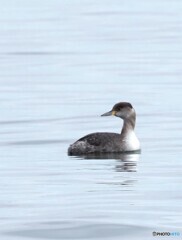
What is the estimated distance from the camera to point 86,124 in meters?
27.9

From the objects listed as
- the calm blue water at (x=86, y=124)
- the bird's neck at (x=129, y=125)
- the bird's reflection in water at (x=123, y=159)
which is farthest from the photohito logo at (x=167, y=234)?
the bird's neck at (x=129, y=125)

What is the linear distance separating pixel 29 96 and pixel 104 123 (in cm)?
424

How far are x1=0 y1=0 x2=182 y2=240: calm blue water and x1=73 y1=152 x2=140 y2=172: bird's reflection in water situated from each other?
5cm

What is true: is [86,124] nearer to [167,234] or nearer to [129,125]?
[129,125]

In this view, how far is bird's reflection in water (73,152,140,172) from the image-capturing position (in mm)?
21953

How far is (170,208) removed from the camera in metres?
18.2

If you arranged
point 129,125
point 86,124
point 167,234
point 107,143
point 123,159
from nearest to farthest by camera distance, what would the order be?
point 167,234, point 123,159, point 107,143, point 129,125, point 86,124

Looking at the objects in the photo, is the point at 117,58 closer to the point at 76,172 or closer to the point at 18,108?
the point at 18,108

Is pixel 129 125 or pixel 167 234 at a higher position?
pixel 129 125

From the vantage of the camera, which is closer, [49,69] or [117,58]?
[49,69]

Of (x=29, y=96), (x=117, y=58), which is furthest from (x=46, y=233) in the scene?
(x=117, y=58)

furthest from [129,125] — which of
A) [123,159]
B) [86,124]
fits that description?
[86,124]

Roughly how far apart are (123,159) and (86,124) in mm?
4465

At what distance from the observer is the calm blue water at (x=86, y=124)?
1783 centimetres
